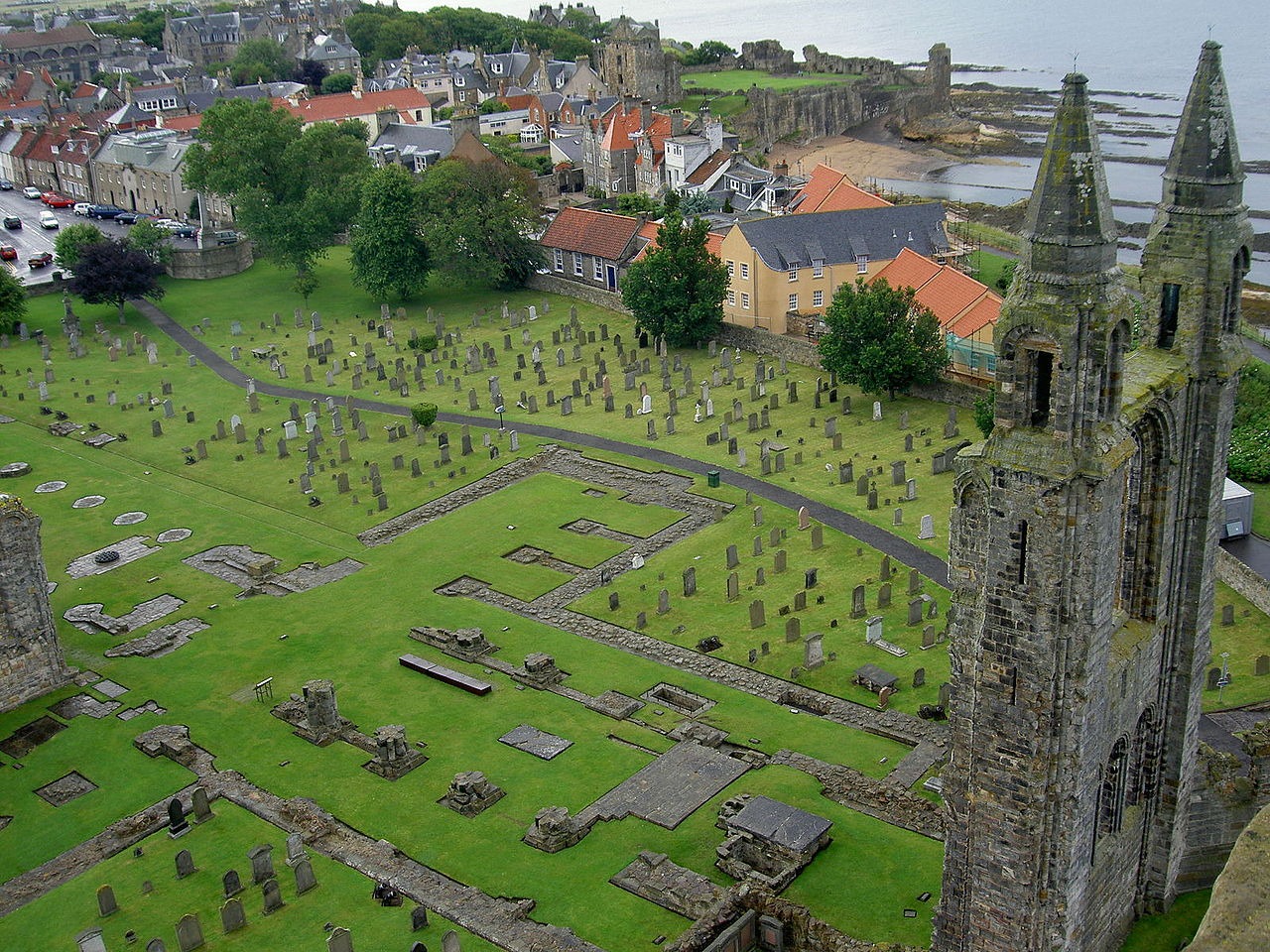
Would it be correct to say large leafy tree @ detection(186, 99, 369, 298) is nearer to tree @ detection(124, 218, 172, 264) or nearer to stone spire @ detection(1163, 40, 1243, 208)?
tree @ detection(124, 218, 172, 264)

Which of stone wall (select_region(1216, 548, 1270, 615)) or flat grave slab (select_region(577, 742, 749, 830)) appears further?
stone wall (select_region(1216, 548, 1270, 615))

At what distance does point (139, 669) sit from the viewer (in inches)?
1516

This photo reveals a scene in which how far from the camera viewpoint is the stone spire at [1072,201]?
18.8 metres

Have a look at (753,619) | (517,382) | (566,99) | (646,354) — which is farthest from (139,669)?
(566,99)

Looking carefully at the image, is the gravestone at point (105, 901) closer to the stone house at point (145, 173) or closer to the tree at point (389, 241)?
the tree at point (389, 241)

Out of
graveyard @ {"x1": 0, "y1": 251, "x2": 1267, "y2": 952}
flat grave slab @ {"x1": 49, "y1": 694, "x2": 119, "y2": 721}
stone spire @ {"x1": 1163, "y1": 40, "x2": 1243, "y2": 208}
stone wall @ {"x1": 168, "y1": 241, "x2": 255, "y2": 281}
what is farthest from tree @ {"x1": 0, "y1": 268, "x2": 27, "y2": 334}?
stone spire @ {"x1": 1163, "y1": 40, "x2": 1243, "y2": 208}

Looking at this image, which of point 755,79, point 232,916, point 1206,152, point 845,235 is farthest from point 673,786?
point 755,79

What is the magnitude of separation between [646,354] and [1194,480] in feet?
142

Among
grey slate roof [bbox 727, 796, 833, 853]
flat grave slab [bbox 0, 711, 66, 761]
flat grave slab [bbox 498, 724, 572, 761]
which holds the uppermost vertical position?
grey slate roof [bbox 727, 796, 833, 853]

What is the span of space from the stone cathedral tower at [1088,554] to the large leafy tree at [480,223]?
5532 cm

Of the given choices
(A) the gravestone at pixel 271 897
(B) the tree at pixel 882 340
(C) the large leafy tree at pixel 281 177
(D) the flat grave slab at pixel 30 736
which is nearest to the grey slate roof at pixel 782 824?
(A) the gravestone at pixel 271 897

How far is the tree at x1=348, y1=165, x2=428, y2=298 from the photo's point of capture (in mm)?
73688

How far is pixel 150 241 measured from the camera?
259 ft

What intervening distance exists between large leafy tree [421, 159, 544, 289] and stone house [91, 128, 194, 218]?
103 ft
